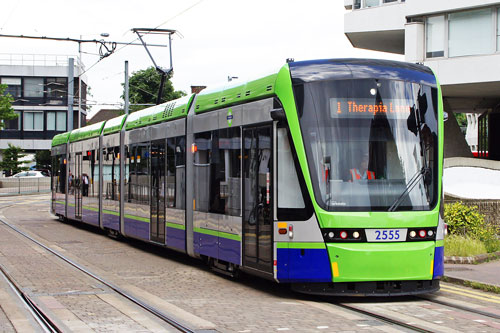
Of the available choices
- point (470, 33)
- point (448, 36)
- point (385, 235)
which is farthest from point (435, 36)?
point (385, 235)

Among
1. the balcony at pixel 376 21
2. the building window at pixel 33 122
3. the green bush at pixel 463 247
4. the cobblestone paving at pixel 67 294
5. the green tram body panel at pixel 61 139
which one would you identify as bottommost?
the cobblestone paving at pixel 67 294

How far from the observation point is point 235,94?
1237cm

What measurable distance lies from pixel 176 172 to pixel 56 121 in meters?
75.6

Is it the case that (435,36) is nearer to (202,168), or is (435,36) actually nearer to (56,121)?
(202,168)

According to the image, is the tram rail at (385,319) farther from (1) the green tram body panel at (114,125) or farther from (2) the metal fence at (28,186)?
(2) the metal fence at (28,186)

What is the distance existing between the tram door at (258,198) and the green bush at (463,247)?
17.5 ft

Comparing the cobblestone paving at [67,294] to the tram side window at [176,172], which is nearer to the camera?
the cobblestone paving at [67,294]

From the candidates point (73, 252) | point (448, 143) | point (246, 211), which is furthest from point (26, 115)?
point (246, 211)

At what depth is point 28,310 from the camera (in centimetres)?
976

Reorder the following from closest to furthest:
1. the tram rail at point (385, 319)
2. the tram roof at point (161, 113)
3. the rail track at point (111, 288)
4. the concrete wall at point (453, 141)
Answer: the tram rail at point (385, 319) → the rail track at point (111, 288) → the tram roof at point (161, 113) → the concrete wall at point (453, 141)

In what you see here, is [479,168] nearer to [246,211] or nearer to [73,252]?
[73,252]

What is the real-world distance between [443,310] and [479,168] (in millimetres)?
20525

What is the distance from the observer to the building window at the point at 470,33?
29.0 meters

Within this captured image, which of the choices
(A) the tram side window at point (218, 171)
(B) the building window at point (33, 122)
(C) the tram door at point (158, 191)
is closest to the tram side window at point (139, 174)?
(C) the tram door at point (158, 191)
